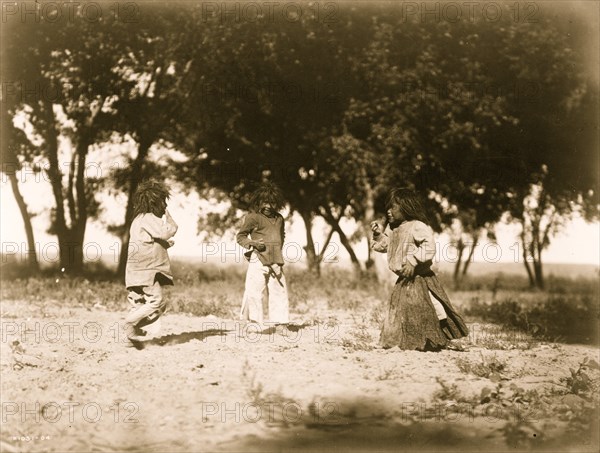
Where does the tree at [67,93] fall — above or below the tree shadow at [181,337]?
above

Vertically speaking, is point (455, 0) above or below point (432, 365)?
above

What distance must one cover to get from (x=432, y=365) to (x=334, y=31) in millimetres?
14159

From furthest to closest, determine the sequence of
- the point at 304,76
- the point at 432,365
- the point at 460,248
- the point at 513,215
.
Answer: the point at 460,248
the point at 513,215
the point at 304,76
the point at 432,365

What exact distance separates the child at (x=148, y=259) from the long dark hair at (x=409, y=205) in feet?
8.72

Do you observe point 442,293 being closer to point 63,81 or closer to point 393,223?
point 393,223

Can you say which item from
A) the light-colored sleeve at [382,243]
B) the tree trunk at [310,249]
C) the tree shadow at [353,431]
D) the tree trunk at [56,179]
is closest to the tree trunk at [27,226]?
the tree trunk at [56,179]

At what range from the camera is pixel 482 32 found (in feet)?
64.7

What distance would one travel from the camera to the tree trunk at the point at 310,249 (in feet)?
86.7

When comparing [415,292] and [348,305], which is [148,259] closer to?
[415,292]

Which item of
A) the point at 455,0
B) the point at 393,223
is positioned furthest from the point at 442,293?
the point at 455,0

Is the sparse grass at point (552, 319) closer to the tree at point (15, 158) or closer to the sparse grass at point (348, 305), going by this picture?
the sparse grass at point (348, 305)

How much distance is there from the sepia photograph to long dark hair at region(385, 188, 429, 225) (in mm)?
18

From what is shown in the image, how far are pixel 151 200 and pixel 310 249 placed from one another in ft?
72.2

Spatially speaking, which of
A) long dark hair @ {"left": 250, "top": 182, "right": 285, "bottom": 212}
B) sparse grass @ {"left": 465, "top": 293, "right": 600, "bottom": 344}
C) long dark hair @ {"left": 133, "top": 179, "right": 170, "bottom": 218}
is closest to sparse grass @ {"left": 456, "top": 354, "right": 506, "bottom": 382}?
long dark hair @ {"left": 250, "top": 182, "right": 285, "bottom": 212}
